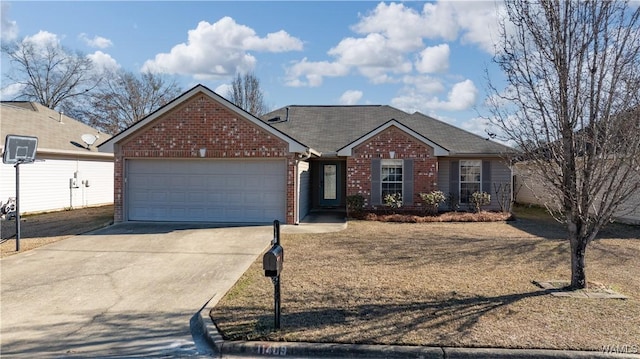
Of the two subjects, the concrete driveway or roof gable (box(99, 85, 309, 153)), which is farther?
roof gable (box(99, 85, 309, 153))

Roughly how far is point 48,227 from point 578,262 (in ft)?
46.1

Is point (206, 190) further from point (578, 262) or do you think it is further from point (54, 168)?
point (578, 262)

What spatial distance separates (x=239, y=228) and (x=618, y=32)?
10.2 metres

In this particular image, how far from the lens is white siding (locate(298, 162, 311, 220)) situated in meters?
15.2

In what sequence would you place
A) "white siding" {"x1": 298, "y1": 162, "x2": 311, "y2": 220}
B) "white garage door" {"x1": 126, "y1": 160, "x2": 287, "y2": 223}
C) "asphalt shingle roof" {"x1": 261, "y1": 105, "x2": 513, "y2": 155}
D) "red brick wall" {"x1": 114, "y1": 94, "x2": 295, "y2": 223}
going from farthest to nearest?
"asphalt shingle roof" {"x1": 261, "y1": 105, "x2": 513, "y2": 155}, "white siding" {"x1": 298, "y1": 162, "x2": 311, "y2": 220}, "white garage door" {"x1": 126, "y1": 160, "x2": 287, "y2": 223}, "red brick wall" {"x1": 114, "y1": 94, "x2": 295, "y2": 223}

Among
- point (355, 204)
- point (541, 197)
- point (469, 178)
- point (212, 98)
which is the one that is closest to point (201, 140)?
point (212, 98)

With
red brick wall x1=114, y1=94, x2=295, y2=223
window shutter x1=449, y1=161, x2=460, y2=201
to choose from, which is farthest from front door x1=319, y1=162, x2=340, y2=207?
red brick wall x1=114, y1=94, x2=295, y2=223

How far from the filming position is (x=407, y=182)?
53.8 feet

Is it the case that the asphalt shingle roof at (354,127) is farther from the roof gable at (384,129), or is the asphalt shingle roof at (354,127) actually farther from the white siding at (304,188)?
the white siding at (304,188)

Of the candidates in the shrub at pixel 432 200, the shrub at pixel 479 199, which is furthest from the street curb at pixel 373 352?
the shrub at pixel 479 199

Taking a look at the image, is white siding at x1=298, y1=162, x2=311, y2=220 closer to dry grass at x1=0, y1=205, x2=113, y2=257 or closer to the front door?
the front door

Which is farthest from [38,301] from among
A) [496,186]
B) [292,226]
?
[496,186]

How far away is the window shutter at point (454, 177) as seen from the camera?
17.2 meters

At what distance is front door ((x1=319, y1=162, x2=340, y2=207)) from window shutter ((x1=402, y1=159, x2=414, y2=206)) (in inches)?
149
